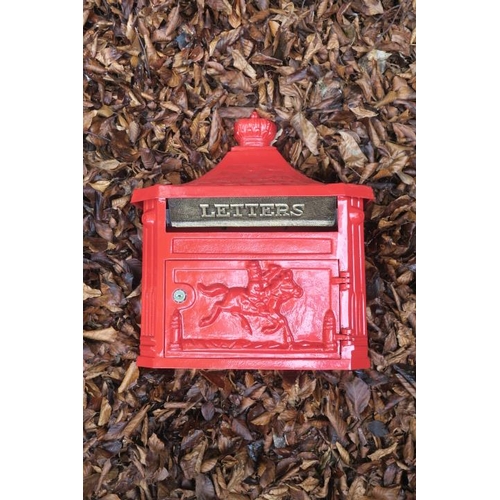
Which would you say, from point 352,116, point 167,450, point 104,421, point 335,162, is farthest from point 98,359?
point 352,116

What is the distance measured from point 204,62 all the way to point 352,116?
58cm

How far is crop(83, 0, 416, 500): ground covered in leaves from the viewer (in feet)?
7.84

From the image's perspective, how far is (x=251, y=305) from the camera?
81.4 inches

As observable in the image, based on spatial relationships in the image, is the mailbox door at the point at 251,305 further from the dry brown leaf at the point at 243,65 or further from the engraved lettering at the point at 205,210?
the dry brown leaf at the point at 243,65

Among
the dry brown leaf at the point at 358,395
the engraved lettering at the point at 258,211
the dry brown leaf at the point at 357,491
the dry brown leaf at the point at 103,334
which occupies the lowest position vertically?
the dry brown leaf at the point at 357,491

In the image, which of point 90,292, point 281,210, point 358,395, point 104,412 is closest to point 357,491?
point 358,395

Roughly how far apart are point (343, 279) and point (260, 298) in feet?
0.82

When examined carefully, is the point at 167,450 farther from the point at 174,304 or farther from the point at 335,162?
the point at 335,162

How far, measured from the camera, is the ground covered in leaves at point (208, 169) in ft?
7.84

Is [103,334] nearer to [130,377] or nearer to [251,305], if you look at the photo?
[130,377]

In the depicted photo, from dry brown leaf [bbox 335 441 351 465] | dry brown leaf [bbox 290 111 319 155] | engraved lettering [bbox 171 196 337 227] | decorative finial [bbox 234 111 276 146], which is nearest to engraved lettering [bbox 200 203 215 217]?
engraved lettering [bbox 171 196 337 227]

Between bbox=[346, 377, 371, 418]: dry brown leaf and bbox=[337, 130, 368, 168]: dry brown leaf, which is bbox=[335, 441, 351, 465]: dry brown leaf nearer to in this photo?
bbox=[346, 377, 371, 418]: dry brown leaf

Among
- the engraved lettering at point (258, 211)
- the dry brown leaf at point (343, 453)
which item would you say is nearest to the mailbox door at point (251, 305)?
the engraved lettering at point (258, 211)

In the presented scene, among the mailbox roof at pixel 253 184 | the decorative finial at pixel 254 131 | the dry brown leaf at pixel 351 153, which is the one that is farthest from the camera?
the dry brown leaf at pixel 351 153
